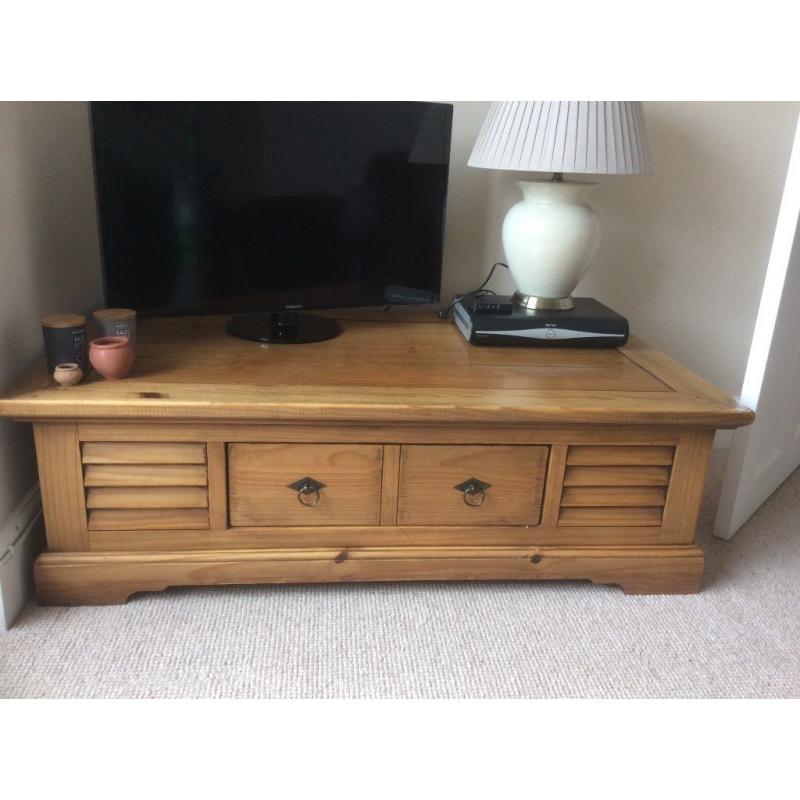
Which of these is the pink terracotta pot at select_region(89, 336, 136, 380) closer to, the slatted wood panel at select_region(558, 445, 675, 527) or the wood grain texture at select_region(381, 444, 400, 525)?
the wood grain texture at select_region(381, 444, 400, 525)

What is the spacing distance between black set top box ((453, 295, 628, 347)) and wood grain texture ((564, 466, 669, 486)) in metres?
0.33

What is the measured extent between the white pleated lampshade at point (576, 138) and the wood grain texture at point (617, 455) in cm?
54

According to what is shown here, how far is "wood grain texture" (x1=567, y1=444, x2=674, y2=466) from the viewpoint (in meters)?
1.28

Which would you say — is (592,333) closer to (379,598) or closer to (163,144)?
(379,598)

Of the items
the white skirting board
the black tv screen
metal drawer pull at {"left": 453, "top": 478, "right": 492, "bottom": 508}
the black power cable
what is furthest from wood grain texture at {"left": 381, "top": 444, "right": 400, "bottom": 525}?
the white skirting board

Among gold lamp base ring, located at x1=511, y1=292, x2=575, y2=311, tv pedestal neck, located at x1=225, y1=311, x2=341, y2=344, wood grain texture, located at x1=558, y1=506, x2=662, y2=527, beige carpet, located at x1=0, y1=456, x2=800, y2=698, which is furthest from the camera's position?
gold lamp base ring, located at x1=511, y1=292, x2=575, y2=311

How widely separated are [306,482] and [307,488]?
11mm

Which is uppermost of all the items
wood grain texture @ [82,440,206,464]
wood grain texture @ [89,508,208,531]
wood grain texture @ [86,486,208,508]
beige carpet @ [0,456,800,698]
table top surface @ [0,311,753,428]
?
table top surface @ [0,311,753,428]

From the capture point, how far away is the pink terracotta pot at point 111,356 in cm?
118

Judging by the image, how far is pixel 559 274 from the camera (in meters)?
1.53

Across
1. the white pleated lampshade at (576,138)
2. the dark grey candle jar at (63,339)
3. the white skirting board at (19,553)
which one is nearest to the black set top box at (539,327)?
the white pleated lampshade at (576,138)

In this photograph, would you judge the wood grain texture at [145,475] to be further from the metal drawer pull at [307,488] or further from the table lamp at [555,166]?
the table lamp at [555,166]

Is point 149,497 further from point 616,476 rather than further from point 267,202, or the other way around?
point 616,476
